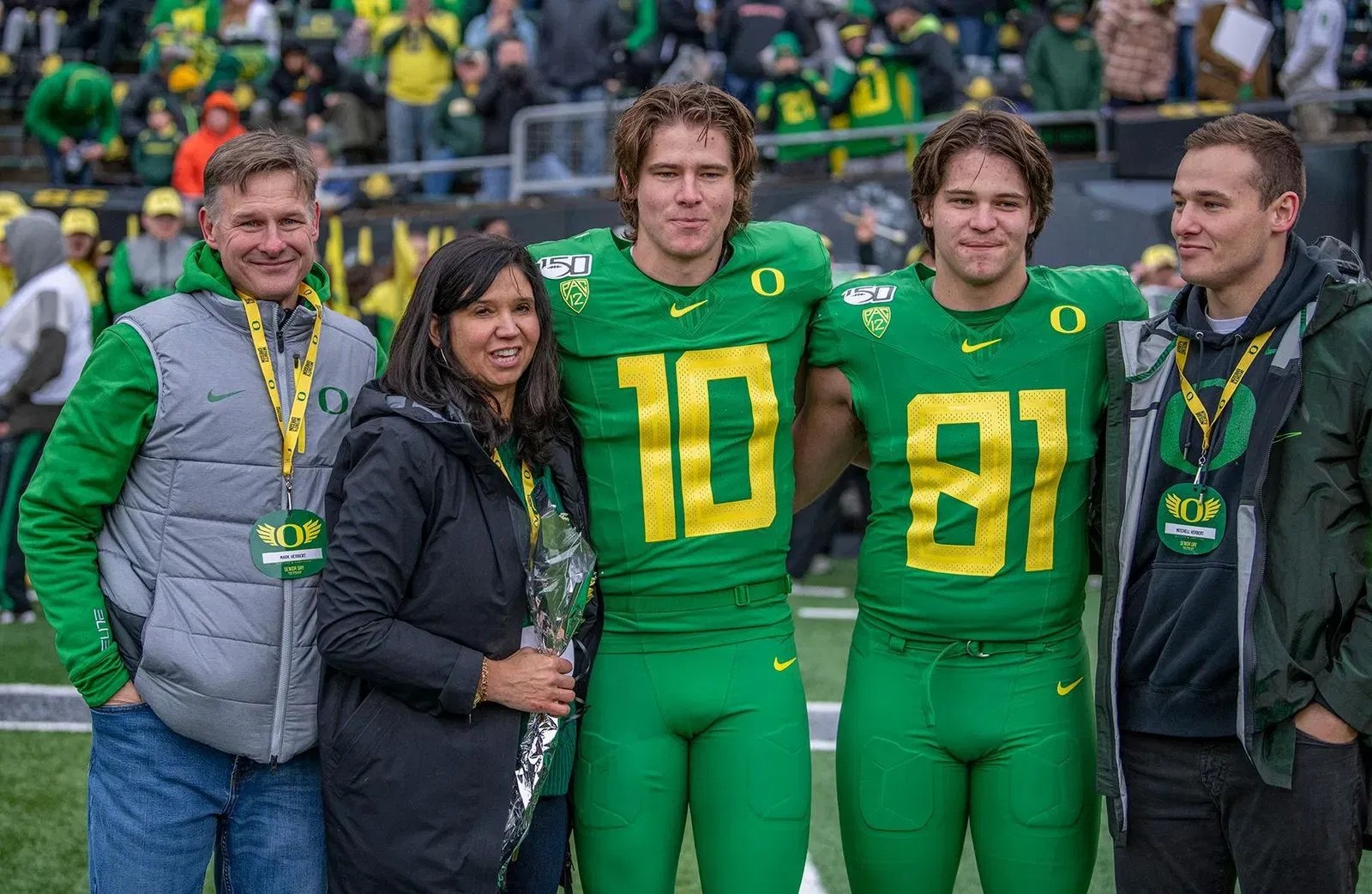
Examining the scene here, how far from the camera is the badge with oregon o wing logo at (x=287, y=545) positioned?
9.52 feet

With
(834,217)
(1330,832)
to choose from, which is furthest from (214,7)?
(1330,832)

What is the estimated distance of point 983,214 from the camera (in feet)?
10.5

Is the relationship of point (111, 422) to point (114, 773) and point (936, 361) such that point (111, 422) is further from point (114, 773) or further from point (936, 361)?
point (936, 361)

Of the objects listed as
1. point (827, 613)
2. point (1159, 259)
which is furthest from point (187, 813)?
point (1159, 259)

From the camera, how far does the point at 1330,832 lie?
294 cm

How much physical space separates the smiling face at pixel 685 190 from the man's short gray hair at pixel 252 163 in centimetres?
72

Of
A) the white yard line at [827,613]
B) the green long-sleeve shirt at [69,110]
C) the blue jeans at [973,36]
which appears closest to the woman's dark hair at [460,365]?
the white yard line at [827,613]

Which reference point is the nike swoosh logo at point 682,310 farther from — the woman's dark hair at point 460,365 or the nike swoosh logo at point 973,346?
the nike swoosh logo at point 973,346

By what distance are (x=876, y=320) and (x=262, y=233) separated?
133cm

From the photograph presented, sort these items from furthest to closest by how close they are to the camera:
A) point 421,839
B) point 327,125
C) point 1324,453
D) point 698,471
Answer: point 327,125 → point 698,471 → point 1324,453 → point 421,839

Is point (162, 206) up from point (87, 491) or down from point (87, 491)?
up

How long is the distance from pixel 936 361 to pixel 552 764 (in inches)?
47.1

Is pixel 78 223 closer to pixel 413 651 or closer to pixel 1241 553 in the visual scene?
pixel 413 651

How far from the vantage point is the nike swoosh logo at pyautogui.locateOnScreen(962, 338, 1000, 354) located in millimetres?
3293
